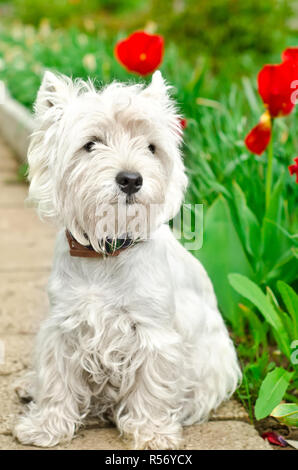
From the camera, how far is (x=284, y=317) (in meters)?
2.85

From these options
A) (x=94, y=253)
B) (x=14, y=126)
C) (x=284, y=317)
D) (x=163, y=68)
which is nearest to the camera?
(x=94, y=253)

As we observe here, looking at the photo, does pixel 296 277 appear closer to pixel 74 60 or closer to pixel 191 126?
pixel 191 126

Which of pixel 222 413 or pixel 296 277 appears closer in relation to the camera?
pixel 222 413

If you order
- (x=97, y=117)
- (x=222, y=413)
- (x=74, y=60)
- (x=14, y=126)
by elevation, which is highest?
(x=74, y=60)

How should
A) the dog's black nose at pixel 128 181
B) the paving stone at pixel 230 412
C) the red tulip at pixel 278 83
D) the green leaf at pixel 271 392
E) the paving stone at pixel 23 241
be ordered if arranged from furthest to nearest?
1. the paving stone at pixel 23 241
2. the red tulip at pixel 278 83
3. the paving stone at pixel 230 412
4. the green leaf at pixel 271 392
5. the dog's black nose at pixel 128 181

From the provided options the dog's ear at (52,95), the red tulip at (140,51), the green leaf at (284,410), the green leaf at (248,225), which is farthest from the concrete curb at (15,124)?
the green leaf at (284,410)

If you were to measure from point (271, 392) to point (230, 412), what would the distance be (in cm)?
40

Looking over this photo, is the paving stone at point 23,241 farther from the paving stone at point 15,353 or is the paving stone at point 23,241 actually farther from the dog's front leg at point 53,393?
the dog's front leg at point 53,393

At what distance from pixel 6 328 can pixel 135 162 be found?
1.64 meters

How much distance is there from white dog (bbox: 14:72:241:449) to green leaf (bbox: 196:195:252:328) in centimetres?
49

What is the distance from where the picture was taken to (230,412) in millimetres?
2898

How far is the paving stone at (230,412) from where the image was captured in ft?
9.34

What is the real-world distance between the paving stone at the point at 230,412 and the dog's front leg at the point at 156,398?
0.80 ft

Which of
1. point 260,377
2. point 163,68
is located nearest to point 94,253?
point 260,377
